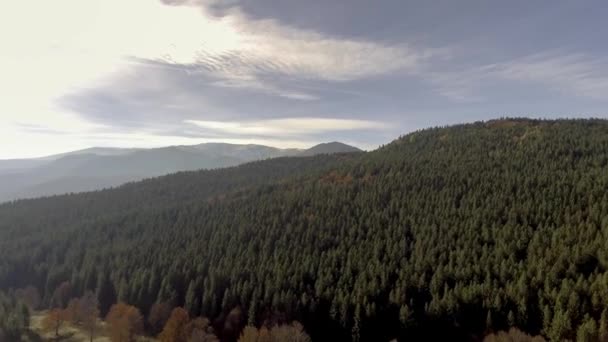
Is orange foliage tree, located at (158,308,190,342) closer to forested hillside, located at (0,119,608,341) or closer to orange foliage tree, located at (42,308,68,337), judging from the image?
forested hillside, located at (0,119,608,341)

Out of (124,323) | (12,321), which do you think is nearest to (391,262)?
(124,323)

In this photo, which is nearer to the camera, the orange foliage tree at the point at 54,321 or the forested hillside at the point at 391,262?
the forested hillside at the point at 391,262

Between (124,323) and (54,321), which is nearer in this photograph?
(124,323)

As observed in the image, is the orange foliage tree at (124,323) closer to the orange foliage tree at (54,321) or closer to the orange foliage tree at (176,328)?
the orange foliage tree at (176,328)

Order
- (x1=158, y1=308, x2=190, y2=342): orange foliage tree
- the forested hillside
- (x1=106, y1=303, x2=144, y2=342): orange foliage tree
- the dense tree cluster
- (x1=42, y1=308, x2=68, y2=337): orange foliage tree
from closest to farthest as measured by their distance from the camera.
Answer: (x1=158, y1=308, x2=190, y2=342): orange foliage tree
the forested hillside
(x1=106, y1=303, x2=144, y2=342): orange foliage tree
the dense tree cluster
(x1=42, y1=308, x2=68, y2=337): orange foliage tree

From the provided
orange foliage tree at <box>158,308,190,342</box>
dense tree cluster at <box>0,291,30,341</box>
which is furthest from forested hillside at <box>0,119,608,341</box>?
dense tree cluster at <box>0,291,30,341</box>

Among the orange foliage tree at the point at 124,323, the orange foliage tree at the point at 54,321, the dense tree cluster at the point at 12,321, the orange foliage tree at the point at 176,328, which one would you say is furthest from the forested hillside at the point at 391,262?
the dense tree cluster at the point at 12,321

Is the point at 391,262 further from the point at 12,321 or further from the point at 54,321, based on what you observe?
the point at 12,321

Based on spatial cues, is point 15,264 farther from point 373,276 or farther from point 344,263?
point 373,276
